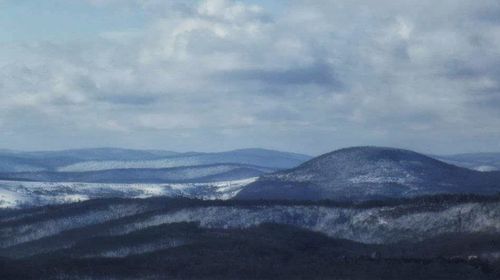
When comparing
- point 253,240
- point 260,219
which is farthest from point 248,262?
point 260,219

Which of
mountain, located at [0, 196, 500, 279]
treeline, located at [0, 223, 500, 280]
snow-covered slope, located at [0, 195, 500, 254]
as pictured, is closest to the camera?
treeline, located at [0, 223, 500, 280]

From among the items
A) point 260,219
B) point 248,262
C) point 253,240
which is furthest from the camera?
point 260,219

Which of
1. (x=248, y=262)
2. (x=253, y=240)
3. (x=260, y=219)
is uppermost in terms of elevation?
(x=260, y=219)

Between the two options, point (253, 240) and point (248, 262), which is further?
point (253, 240)

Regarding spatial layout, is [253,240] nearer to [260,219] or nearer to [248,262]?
[248,262]

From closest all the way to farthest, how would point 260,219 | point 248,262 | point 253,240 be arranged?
1. point 248,262
2. point 253,240
3. point 260,219

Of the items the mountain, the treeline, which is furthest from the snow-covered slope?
the treeline

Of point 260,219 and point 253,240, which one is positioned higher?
point 260,219

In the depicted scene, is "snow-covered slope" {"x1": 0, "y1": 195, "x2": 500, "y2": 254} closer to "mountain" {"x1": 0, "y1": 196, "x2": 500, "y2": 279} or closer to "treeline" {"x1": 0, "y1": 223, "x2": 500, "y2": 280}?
"mountain" {"x1": 0, "y1": 196, "x2": 500, "y2": 279}

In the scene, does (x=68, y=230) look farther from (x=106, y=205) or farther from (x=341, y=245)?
(x=341, y=245)

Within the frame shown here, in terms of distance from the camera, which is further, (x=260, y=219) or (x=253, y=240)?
(x=260, y=219)

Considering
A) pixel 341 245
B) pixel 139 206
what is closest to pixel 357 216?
pixel 341 245
